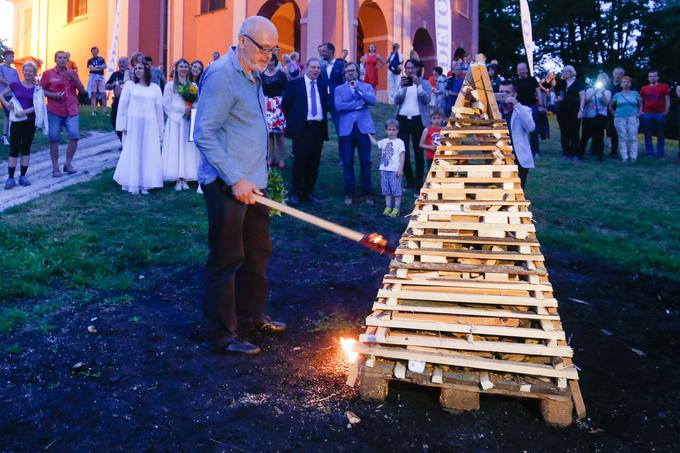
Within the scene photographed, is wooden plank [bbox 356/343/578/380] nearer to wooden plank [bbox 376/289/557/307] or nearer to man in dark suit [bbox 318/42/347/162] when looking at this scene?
wooden plank [bbox 376/289/557/307]

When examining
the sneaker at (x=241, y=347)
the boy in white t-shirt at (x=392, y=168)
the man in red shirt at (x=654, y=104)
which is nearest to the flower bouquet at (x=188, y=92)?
the boy in white t-shirt at (x=392, y=168)

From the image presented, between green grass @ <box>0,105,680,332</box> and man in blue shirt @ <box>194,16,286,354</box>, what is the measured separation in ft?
4.69

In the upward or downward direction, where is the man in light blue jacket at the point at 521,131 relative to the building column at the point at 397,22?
downward

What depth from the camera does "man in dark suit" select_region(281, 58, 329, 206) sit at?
8836 mm

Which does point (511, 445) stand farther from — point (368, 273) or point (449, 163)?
point (368, 273)

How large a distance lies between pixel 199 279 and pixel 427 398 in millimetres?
2930

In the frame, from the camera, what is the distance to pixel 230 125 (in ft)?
13.0

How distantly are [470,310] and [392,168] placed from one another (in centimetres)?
508

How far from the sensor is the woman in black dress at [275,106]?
9.52 meters

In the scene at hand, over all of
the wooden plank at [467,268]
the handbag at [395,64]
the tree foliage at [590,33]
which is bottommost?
the wooden plank at [467,268]

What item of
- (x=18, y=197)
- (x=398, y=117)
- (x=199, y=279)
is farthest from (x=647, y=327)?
(x=18, y=197)

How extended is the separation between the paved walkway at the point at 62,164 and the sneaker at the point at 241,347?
563 centimetres

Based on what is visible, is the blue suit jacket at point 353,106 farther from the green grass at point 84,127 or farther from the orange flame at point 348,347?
the green grass at point 84,127

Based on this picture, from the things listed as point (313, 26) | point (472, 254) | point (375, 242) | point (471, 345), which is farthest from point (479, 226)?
point (313, 26)
